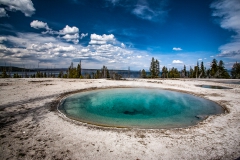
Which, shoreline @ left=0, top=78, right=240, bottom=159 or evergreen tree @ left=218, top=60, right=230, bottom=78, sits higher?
evergreen tree @ left=218, top=60, right=230, bottom=78

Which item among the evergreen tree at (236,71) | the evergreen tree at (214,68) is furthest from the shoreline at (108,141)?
the evergreen tree at (236,71)

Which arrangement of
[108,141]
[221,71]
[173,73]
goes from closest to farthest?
[108,141]
[221,71]
[173,73]

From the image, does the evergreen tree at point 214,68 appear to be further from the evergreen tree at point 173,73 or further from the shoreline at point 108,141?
the shoreline at point 108,141

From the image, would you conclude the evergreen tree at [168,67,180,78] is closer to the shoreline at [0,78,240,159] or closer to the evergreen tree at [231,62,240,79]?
the evergreen tree at [231,62,240,79]

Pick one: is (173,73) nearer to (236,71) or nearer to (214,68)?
(214,68)

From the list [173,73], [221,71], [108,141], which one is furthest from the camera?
[173,73]

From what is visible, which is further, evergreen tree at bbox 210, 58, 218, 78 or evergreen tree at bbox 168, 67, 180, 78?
evergreen tree at bbox 168, 67, 180, 78

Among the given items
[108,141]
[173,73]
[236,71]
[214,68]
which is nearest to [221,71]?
[214,68]

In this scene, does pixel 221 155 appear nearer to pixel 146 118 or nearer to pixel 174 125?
pixel 174 125

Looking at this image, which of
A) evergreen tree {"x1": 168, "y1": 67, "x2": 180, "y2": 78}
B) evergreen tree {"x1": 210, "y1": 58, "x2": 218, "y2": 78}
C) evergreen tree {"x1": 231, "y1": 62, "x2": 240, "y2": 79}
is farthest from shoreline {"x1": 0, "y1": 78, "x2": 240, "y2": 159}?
evergreen tree {"x1": 231, "y1": 62, "x2": 240, "y2": 79}

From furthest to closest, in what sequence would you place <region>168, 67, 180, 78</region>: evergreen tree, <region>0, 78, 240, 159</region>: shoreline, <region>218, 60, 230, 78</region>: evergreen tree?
<region>168, 67, 180, 78</region>: evergreen tree
<region>218, 60, 230, 78</region>: evergreen tree
<region>0, 78, 240, 159</region>: shoreline

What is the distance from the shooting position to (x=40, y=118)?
870 cm

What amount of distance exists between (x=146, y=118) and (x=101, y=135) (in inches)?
201

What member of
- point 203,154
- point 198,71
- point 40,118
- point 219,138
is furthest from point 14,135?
point 198,71
